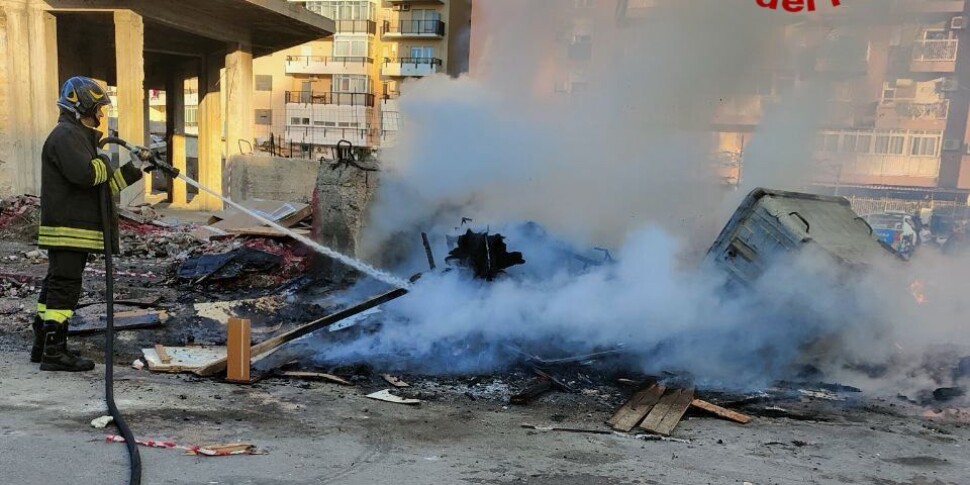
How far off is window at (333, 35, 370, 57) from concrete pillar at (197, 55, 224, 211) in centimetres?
2249

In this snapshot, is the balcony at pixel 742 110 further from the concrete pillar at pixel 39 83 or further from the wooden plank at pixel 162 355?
the concrete pillar at pixel 39 83

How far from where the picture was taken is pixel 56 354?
12.3ft

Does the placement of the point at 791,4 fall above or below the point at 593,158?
above

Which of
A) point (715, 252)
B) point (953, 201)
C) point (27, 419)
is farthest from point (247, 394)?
point (953, 201)

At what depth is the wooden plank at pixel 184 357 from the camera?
158 inches

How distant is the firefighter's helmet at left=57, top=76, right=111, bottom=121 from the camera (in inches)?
152

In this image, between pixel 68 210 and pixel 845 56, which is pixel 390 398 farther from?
pixel 845 56

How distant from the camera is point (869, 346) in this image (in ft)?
14.9

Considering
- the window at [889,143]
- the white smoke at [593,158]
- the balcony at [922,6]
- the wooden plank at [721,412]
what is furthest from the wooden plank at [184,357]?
the window at [889,143]

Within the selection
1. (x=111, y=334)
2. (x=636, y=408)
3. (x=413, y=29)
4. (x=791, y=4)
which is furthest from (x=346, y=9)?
(x=636, y=408)

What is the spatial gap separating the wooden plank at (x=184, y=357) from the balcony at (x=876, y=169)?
23.1 ft

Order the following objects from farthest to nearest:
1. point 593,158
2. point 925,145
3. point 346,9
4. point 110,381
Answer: point 346,9 < point 925,145 < point 593,158 < point 110,381

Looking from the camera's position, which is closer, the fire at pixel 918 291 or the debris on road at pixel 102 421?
the debris on road at pixel 102 421

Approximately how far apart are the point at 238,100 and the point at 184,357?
568 inches
